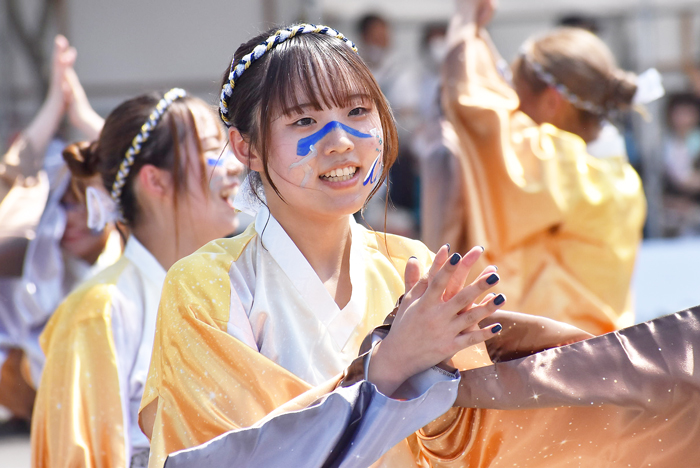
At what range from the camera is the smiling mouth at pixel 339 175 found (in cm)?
121

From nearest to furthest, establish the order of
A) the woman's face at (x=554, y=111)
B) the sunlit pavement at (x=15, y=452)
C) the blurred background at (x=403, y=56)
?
1. the woman's face at (x=554, y=111)
2. the sunlit pavement at (x=15, y=452)
3. the blurred background at (x=403, y=56)

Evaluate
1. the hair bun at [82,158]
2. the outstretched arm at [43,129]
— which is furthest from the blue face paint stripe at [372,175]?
the outstretched arm at [43,129]

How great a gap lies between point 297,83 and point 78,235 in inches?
74.8

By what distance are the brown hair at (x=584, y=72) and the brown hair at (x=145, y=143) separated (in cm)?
117

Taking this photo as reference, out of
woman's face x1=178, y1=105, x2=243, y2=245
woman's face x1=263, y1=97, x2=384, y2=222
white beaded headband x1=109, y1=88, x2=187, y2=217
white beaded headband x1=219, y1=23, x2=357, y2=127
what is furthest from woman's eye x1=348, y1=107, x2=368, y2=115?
white beaded headband x1=109, y1=88, x2=187, y2=217

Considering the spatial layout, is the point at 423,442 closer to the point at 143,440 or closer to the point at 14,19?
the point at 143,440

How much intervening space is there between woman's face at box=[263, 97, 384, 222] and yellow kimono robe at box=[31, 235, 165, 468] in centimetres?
68

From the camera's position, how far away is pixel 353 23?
4.98m

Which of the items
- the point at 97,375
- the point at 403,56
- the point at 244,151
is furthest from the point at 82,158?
the point at 403,56

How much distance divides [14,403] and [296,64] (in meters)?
2.62

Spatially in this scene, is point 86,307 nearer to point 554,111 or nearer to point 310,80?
point 310,80

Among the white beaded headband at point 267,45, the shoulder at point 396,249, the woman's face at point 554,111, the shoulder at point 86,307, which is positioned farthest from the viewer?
the woman's face at point 554,111

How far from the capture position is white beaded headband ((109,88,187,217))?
189 centimetres

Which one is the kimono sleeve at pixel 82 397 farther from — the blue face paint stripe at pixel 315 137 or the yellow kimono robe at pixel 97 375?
the blue face paint stripe at pixel 315 137
